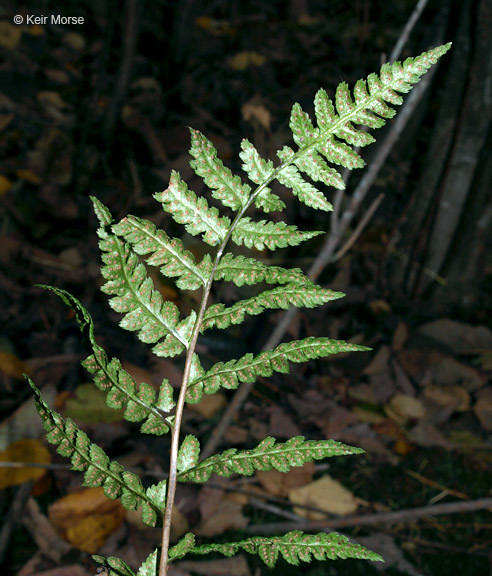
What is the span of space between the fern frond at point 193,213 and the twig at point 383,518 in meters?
1.89

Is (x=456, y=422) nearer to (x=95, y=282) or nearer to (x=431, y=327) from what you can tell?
(x=431, y=327)

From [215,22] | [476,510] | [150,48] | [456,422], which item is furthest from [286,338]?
[215,22]

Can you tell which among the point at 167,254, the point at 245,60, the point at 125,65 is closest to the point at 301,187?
the point at 167,254

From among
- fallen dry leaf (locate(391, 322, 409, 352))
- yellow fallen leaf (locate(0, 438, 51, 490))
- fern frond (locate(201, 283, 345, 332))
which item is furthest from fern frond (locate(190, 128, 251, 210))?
fallen dry leaf (locate(391, 322, 409, 352))

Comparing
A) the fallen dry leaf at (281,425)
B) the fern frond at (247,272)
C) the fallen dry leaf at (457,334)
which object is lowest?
the fallen dry leaf at (457,334)

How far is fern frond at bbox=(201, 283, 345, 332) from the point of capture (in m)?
0.59

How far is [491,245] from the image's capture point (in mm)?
3926

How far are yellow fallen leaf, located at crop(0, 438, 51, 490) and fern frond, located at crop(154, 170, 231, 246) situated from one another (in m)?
1.95

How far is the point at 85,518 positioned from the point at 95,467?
5.37ft

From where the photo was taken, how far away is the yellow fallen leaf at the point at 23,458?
2168mm

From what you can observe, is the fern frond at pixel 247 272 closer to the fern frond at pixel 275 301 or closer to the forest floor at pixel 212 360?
the fern frond at pixel 275 301

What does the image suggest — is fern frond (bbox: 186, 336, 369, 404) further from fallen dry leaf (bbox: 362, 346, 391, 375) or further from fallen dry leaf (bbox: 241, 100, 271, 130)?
fallen dry leaf (bbox: 241, 100, 271, 130)

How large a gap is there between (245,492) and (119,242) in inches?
77.9

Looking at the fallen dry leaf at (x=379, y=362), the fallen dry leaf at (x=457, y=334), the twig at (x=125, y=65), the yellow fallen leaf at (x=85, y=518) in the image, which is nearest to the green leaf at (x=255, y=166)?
the yellow fallen leaf at (x=85, y=518)
